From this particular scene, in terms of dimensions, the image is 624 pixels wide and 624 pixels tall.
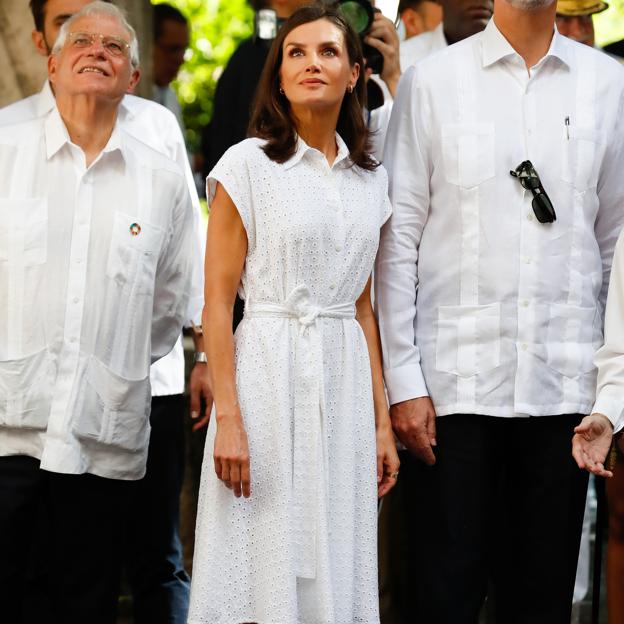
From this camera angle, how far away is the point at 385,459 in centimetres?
413

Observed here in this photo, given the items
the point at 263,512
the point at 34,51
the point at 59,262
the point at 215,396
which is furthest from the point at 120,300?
the point at 34,51

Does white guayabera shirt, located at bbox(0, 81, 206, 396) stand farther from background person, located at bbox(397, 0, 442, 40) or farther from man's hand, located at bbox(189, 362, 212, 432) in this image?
background person, located at bbox(397, 0, 442, 40)

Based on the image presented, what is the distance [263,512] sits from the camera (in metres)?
3.85

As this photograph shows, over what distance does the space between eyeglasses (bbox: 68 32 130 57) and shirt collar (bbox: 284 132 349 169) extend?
771mm

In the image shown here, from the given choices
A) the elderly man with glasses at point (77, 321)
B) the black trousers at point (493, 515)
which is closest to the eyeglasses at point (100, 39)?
the elderly man with glasses at point (77, 321)

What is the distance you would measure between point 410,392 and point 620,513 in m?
0.71

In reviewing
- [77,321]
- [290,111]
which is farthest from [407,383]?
[77,321]

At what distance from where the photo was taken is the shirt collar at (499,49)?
13.9 feet

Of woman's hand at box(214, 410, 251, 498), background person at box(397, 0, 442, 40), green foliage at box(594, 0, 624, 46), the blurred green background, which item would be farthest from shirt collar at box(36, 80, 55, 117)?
the blurred green background

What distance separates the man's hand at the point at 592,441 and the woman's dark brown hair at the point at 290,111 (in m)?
0.98

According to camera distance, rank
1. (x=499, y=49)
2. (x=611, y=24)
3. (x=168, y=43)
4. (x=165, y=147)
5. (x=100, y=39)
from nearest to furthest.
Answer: (x=499, y=49), (x=100, y=39), (x=165, y=147), (x=168, y=43), (x=611, y=24)

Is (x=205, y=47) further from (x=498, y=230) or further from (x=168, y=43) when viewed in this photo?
(x=498, y=230)

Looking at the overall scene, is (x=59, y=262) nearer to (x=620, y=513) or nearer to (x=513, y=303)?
(x=513, y=303)

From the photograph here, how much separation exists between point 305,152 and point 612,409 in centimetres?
110
